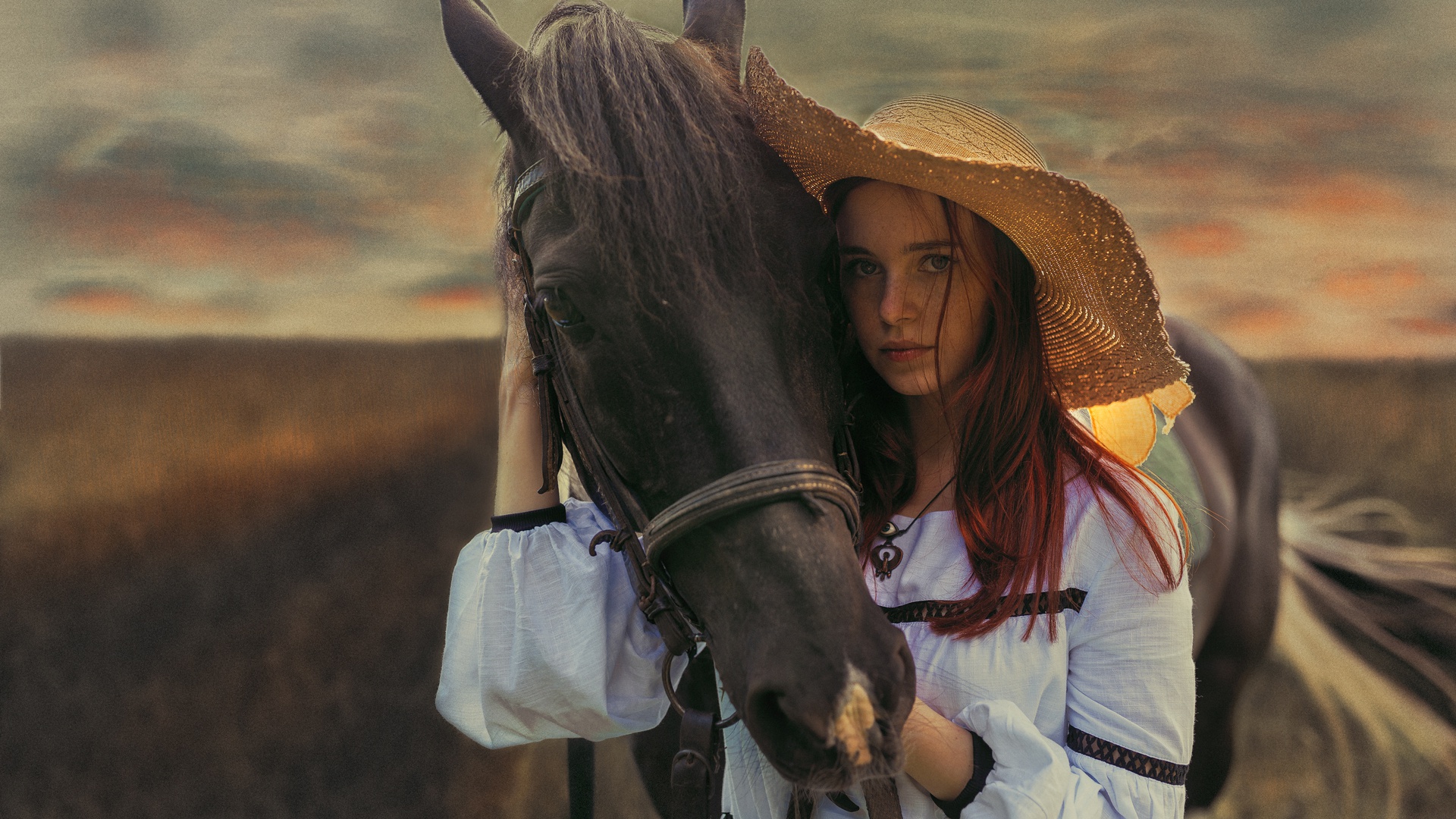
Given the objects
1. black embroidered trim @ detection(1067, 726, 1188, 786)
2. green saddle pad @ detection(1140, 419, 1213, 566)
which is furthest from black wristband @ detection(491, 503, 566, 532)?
green saddle pad @ detection(1140, 419, 1213, 566)

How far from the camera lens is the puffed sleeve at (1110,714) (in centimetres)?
81

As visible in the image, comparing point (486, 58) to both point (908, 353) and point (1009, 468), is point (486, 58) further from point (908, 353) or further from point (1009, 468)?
point (1009, 468)

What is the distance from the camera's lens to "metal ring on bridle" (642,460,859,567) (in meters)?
0.74

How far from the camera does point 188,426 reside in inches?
91.3

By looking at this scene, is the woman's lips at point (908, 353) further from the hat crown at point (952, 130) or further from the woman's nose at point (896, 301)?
the hat crown at point (952, 130)

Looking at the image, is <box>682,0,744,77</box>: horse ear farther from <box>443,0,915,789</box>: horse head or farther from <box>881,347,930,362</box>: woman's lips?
<box>881,347,930,362</box>: woman's lips

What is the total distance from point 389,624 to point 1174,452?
2447mm

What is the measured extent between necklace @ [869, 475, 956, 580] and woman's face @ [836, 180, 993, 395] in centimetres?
15

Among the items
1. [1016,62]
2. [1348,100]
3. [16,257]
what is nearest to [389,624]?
[16,257]

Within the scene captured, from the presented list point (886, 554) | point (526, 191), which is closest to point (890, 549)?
point (886, 554)

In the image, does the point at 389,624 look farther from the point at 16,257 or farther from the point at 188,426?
the point at 16,257

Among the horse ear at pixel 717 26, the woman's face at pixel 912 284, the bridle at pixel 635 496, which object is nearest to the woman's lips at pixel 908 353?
the woman's face at pixel 912 284

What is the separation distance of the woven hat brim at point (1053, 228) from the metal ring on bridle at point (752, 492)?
35 centimetres

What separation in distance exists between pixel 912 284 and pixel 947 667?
0.44 metres
